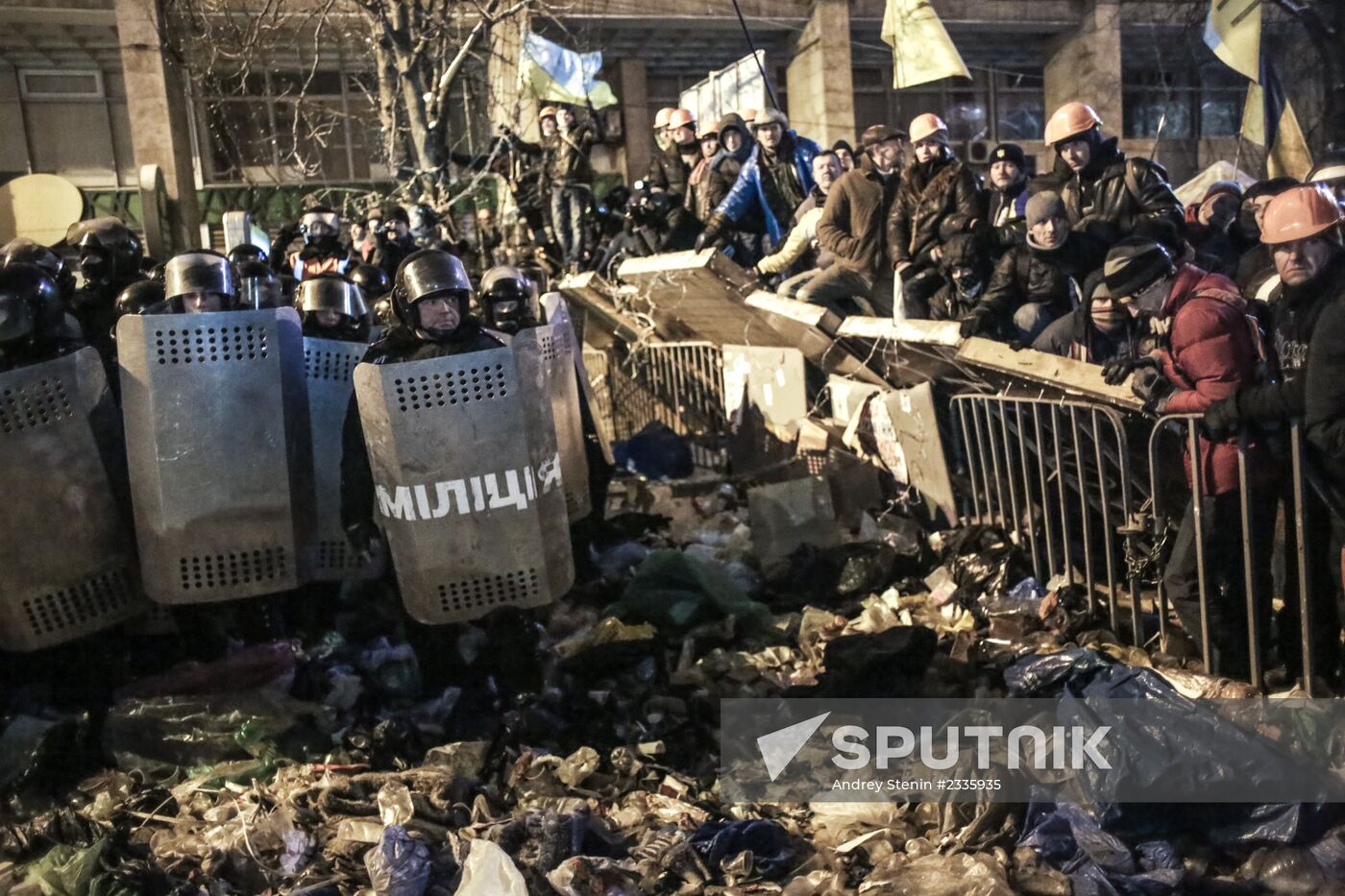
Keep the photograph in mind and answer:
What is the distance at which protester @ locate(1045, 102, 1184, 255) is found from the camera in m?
6.32

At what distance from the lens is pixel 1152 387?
478cm

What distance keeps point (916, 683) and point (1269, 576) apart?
144 centimetres

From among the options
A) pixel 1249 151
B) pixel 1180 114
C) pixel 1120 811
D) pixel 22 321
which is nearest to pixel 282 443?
pixel 22 321

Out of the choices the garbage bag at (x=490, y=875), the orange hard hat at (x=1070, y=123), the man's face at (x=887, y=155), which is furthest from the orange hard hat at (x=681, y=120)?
the garbage bag at (x=490, y=875)

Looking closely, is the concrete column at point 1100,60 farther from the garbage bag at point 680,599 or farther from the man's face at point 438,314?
the man's face at point 438,314

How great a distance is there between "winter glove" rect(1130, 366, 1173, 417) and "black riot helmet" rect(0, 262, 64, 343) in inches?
182

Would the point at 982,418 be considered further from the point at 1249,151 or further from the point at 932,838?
the point at 1249,151

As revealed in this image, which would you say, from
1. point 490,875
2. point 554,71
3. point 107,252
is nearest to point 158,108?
point 554,71

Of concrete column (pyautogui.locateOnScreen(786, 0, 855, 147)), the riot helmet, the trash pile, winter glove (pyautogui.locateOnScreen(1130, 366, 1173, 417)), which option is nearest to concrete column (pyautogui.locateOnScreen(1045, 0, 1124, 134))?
concrete column (pyautogui.locateOnScreen(786, 0, 855, 147))

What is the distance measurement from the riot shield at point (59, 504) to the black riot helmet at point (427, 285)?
1275 millimetres

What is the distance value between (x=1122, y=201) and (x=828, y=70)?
15.3 meters

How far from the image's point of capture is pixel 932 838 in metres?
3.68

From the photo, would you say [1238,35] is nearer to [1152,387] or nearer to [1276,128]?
[1276,128]

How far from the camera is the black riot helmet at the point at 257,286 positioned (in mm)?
6055
